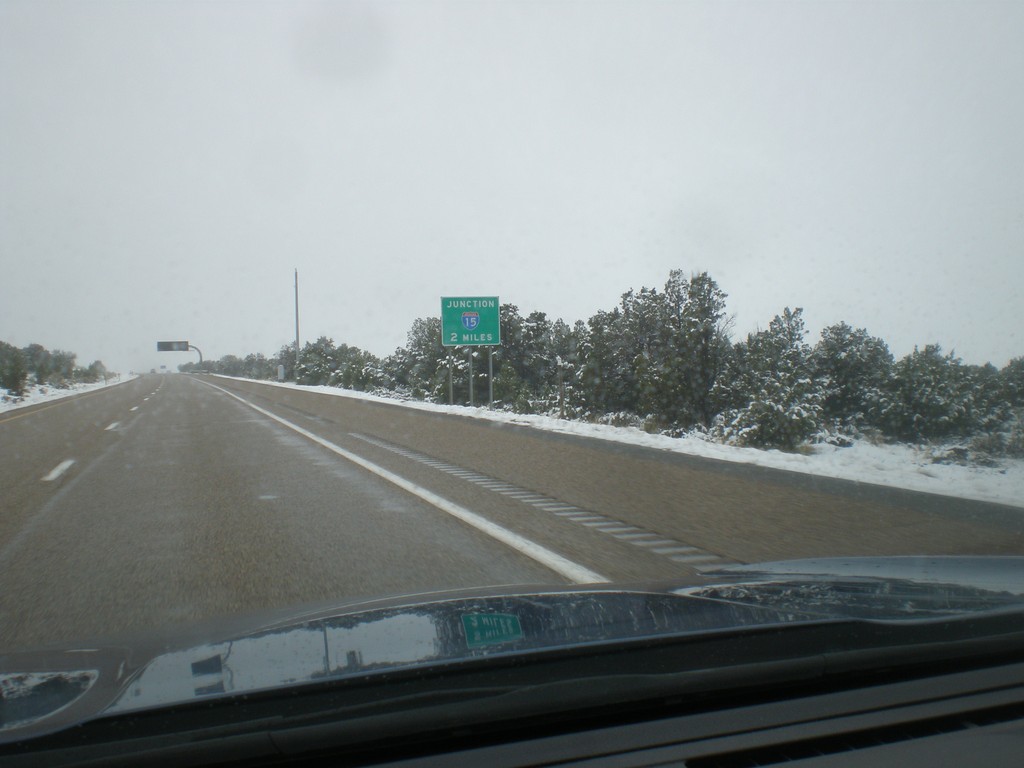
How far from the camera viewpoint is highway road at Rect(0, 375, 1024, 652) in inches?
216

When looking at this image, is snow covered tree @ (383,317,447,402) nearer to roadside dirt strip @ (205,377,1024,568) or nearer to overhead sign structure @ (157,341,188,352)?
roadside dirt strip @ (205,377,1024,568)

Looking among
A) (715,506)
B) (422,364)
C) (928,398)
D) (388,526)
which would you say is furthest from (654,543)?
(422,364)

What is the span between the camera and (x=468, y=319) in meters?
28.7

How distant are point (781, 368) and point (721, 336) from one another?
32.4 ft

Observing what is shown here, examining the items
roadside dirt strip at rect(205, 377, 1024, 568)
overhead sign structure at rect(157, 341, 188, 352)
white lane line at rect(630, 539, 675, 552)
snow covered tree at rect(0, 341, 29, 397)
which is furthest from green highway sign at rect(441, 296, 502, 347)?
overhead sign structure at rect(157, 341, 188, 352)

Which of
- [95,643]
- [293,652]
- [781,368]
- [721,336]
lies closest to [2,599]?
[95,643]

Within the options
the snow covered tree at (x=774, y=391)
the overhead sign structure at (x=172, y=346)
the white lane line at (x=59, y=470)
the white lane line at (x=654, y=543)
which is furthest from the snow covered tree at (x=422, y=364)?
the overhead sign structure at (x=172, y=346)

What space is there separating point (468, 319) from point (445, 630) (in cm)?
2599

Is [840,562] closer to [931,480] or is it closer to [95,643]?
[95,643]

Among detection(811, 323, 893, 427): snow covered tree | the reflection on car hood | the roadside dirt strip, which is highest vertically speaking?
detection(811, 323, 893, 427): snow covered tree

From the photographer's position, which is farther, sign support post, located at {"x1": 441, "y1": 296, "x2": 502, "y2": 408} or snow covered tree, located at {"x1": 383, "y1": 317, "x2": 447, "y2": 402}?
snow covered tree, located at {"x1": 383, "y1": 317, "x2": 447, "y2": 402}

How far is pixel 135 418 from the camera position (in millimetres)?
25016

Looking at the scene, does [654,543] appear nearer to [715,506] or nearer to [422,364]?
[715,506]

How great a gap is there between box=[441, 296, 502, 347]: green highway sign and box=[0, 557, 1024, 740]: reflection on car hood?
24987 mm
